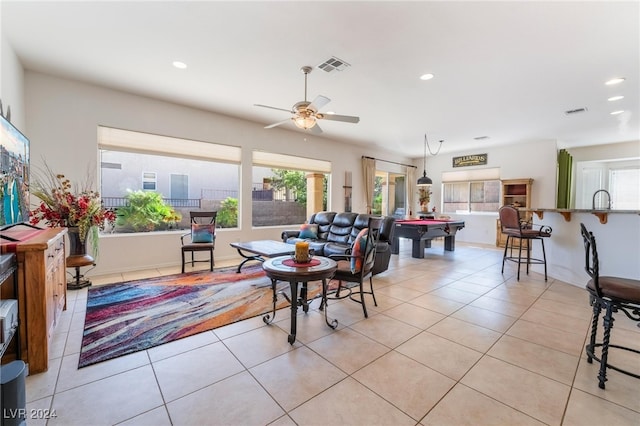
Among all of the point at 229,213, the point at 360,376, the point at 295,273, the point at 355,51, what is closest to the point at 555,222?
the point at 355,51

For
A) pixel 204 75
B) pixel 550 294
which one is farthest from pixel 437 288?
pixel 204 75

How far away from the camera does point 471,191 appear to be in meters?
8.88

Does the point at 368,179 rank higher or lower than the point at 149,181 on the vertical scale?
higher

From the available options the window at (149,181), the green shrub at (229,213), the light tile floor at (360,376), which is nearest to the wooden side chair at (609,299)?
the light tile floor at (360,376)

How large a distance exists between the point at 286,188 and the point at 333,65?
4.18 metres

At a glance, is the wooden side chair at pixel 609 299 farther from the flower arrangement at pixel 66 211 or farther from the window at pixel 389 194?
the window at pixel 389 194

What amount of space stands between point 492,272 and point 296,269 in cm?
412

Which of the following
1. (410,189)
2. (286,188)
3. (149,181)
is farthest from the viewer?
(410,189)

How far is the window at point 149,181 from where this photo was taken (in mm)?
5051

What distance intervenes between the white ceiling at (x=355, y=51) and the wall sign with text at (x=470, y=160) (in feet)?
10.7

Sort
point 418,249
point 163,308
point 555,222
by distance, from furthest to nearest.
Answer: point 418,249 < point 555,222 < point 163,308

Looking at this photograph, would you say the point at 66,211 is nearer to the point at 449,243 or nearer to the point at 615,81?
the point at 449,243

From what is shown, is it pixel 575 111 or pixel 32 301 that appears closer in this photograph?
pixel 32 301

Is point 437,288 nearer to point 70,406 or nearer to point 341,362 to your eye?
point 341,362
